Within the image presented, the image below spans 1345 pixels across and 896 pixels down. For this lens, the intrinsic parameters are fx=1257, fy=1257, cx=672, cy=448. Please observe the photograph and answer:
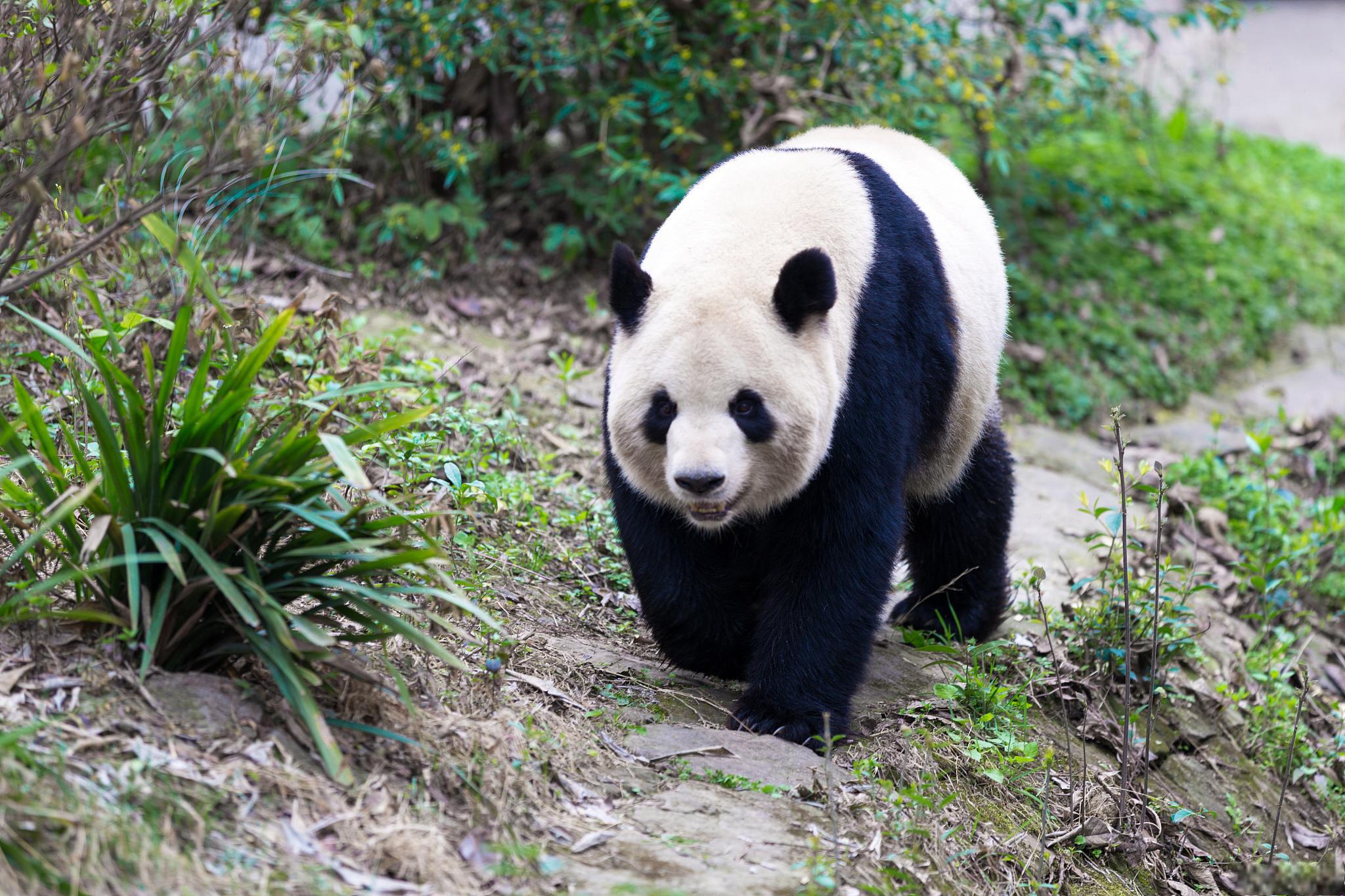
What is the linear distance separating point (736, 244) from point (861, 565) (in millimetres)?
1073

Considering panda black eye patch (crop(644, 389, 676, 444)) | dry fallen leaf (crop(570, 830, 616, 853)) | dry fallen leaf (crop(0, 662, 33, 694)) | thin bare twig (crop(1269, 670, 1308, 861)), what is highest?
panda black eye patch (crop(644, 389, 676, 444))

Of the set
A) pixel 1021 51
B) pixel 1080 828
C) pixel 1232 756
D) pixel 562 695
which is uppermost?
pixel 1021 51

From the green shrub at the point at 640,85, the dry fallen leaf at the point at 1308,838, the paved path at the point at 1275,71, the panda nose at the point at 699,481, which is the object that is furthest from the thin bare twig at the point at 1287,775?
the paved path at the point at 1275,71

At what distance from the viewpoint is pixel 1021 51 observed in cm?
784

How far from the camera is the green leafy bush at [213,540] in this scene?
291cm

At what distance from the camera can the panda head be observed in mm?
3549

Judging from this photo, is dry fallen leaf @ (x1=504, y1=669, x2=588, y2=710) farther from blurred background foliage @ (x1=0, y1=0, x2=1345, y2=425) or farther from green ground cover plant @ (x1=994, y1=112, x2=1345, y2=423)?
green ground cover plant @ (x1=994, y1=112, x2=1345, y2=423)

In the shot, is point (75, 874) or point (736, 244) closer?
point (75, 874)

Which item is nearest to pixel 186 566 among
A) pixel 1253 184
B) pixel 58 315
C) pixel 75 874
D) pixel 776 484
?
pixel 75 874

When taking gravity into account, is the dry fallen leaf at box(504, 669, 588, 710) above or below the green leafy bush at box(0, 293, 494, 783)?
below

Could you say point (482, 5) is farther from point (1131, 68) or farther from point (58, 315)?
point (1131, 68)

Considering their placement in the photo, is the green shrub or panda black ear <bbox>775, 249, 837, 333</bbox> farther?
the green shrub

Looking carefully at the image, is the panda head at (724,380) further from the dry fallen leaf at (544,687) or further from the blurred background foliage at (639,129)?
the blurred background foliage at (639,129)

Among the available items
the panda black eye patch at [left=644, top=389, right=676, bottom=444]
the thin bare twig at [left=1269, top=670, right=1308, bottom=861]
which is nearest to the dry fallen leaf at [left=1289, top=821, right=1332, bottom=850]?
the thin bare twig at [left=1269, top=670, right=1308, bottom=861]
